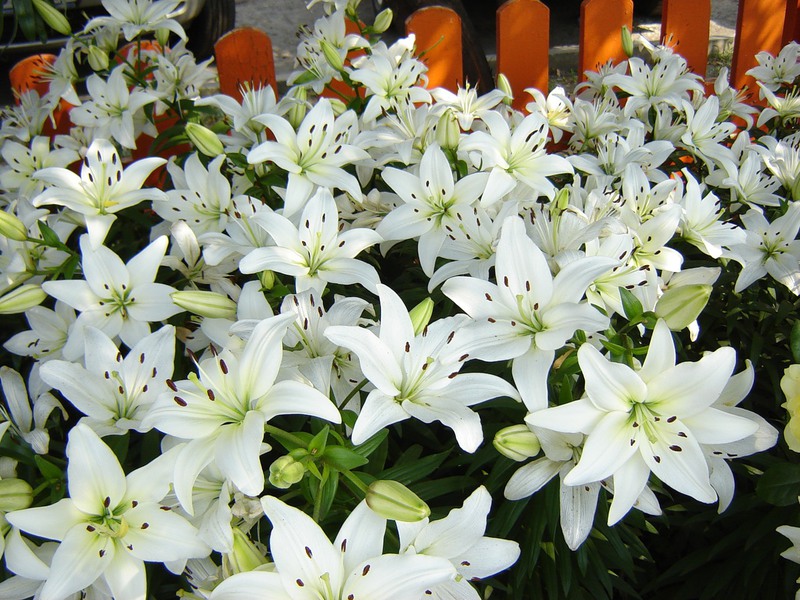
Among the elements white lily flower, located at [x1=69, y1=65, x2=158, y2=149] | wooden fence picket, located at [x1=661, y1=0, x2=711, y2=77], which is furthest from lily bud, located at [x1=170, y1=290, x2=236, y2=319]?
wooden fence picket, located at [x1=661, y1=0, x2=711, y2=77]

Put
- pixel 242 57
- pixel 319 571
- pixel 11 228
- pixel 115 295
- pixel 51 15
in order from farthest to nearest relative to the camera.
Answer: pixel 242 57, pixel 51 15, pixel 11 228, pixel 115 295, pixel 319 571

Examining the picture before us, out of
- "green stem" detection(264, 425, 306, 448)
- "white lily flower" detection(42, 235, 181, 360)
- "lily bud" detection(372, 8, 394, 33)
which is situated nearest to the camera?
"green stem" detection(264, 425, 306, 448)

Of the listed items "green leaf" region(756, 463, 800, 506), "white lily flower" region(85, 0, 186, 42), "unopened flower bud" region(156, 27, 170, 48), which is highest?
"white lily flower" region(85, 0, 186, 42)

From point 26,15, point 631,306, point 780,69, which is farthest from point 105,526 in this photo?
point 780,69

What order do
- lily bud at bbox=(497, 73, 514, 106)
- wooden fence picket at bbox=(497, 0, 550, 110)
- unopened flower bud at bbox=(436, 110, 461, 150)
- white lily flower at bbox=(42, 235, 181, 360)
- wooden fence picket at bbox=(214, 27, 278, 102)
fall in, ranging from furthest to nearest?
wooden fence picket at bbox=(497, 0, 550, 110)
wooden fence picket at bbox=(214, 27, 278, 102)
lily bud at bbox=(497, 73, 514, 106)
unopened flower bud at bbox=(436, 110, 461, 150)
white lily flower at bbox=(42, 235, 181, 360)

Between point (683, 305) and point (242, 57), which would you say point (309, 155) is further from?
point (242, 57)

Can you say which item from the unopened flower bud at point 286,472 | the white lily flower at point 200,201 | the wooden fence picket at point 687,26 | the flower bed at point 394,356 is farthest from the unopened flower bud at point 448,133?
the wooden fence picket at point 687,26

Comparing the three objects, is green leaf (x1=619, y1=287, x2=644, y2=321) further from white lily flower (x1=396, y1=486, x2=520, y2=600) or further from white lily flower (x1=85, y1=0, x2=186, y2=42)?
white lily flower (x1=85, y1=0, x2=186, y2=42)
